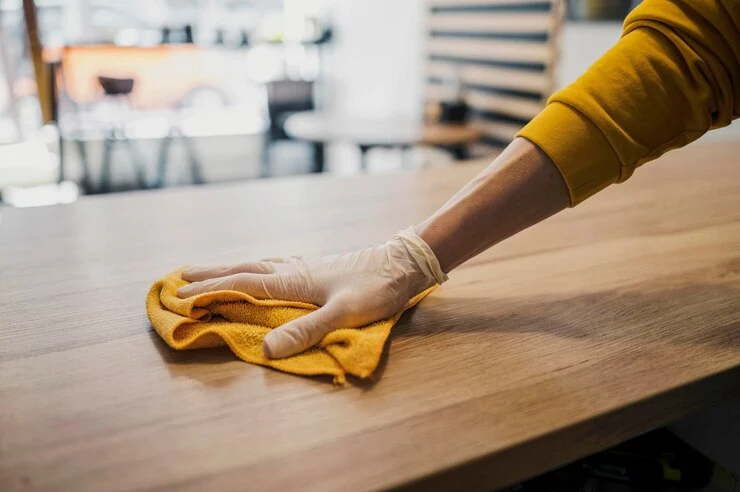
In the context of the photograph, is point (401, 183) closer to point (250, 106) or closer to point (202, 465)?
point (202, 465)

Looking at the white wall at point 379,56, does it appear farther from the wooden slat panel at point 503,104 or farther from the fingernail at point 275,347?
the fingernail at point 275,347

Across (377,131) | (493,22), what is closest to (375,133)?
(377,131)

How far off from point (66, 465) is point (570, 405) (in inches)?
17.1

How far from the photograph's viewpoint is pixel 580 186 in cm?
69

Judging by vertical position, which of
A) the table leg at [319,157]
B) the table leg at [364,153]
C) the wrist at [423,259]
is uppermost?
the wrist at [423,259]

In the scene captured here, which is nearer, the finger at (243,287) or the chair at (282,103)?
the finger at (243,287)

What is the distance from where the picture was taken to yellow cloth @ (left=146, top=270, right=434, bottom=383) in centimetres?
60

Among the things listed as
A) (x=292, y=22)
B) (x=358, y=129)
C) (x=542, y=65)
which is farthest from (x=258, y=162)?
(x=542, y=65)

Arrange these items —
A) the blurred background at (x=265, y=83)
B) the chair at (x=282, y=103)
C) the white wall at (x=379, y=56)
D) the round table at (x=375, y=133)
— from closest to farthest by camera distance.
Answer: the round table at (x=375, y=133) → the blurred background at (x=265, y=83) → the chair at (x=282, y=103) → the white wall at (x=379, y=56)

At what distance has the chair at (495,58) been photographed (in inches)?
136

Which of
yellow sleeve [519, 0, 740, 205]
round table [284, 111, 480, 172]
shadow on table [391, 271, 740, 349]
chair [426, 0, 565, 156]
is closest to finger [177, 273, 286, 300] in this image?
shadow on table [391, 271, 740, 349]

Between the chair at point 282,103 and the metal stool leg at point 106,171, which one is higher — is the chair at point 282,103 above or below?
above

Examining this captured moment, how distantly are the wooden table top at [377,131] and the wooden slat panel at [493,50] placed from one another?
567mm

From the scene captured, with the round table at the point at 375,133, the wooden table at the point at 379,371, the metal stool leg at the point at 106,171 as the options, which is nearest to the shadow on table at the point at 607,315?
the wooden table at the point at 379,371
